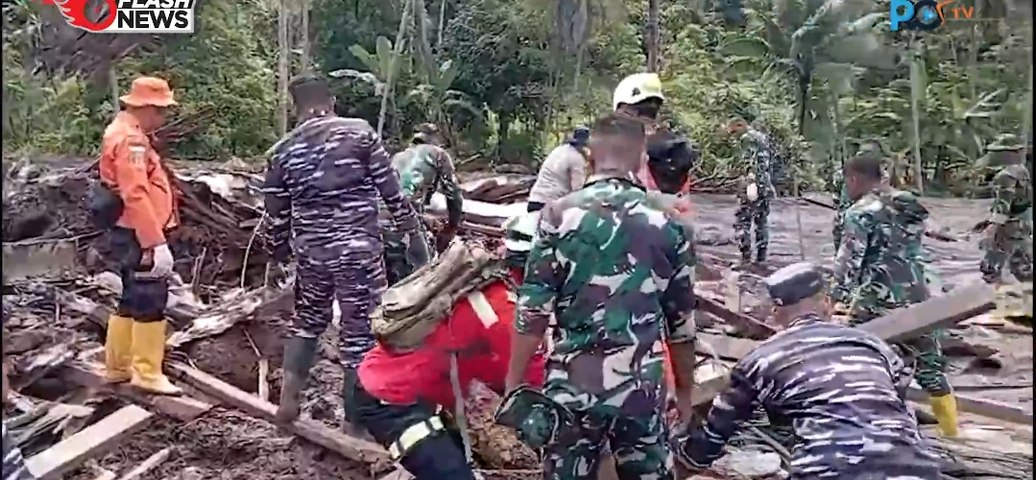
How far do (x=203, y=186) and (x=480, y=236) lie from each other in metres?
1.55

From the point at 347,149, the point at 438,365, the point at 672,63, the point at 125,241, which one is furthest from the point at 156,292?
the point at 672,63

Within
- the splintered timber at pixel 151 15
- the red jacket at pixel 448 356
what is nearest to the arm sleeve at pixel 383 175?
the splintered timber at pixel 151 15

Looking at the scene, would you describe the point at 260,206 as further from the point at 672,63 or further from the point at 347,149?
the point at 672,63

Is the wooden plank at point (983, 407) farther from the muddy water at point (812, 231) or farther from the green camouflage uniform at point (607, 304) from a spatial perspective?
the green camouflage uniform at point (607, 304)

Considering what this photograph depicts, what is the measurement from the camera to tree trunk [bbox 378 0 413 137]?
298 inches

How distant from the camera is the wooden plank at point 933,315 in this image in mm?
3338

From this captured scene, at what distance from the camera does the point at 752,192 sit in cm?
773

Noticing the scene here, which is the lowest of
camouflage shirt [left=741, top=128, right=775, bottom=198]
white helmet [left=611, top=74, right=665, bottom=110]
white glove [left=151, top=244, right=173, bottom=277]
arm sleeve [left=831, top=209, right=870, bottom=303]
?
camouflage shirt [left=741, top=128, right=775, bottom=198]

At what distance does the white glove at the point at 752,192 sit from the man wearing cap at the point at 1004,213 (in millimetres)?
2656

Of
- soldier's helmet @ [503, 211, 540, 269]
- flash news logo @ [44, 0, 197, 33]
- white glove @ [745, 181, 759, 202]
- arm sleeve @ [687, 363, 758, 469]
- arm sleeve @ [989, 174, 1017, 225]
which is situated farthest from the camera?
white glove @ [745, 181, 759, 202]

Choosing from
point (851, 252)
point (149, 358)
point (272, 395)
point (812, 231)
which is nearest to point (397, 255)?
point (272, 395)

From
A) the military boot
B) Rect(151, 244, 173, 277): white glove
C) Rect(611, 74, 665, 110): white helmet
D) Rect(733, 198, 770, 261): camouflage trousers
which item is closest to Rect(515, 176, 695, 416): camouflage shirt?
Rect(611, 74, 665, 110): white helmet

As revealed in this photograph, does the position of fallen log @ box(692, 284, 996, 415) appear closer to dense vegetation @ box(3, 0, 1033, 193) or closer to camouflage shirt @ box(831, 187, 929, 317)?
camouflage shirt @ box(831, 187, 929, 317)

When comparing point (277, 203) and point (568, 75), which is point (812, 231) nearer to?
point (568, 75)
